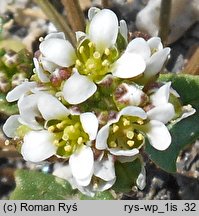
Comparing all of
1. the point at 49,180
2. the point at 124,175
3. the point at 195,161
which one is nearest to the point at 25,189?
the point at 49,180

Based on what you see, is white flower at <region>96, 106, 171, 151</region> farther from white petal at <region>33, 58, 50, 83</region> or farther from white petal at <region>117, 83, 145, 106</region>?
white petal at <region>33, 58, 50, 83</region>

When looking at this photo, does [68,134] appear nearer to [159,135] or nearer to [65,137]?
[65,137]

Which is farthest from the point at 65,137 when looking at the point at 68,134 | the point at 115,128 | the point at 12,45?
the point at 12,45

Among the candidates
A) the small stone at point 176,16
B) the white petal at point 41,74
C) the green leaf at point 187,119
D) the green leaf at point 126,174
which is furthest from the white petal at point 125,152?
the small stone at point 176,16

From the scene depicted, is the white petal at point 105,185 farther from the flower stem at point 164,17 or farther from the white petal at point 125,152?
the flower stem at point 164,17

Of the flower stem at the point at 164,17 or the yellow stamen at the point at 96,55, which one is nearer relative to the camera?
the yellow stamen at the point at 96,55

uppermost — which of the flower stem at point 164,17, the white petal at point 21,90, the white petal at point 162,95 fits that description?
the white petal at point 21,90

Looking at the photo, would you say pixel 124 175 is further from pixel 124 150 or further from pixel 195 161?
pixel 195 161
